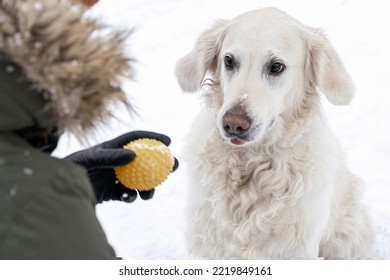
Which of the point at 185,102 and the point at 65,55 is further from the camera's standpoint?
the point at 185,102

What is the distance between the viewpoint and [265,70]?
102 inches

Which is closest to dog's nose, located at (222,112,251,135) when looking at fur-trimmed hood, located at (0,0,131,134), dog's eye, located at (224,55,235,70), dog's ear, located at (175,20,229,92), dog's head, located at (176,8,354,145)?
dog's head, located at (176,8,354,145)

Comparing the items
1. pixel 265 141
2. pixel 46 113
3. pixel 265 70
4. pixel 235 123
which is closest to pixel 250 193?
pixel 265 141

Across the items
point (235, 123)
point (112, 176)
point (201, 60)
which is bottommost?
point (112, 176)

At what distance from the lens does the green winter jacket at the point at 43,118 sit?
1.18 meters

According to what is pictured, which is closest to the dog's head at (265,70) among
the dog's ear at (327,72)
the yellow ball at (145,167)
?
the dog's ear at (327,72)

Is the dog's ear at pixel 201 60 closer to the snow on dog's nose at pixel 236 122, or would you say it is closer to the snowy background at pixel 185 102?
the snowy background at pixel 185 102

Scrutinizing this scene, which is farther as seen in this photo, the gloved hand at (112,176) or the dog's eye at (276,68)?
the dog's eye at (276,68)

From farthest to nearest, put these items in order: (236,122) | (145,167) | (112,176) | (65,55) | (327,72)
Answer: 1. (327,72)
2. (236,122)
3. (112,176)
4. (145,167)
5. (65,55)

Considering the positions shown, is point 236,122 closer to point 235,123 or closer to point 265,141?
point 235,123

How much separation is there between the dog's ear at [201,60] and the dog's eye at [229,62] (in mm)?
219

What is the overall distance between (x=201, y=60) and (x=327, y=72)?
0.71m

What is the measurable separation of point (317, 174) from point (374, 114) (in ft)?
5.93
